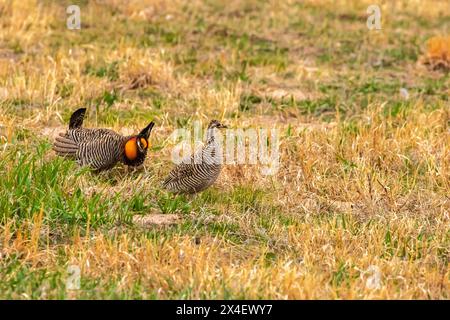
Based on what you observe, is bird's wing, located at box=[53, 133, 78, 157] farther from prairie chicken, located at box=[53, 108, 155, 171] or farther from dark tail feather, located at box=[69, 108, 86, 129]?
dark tail feather, located at box=[69, 108, 86, 129]

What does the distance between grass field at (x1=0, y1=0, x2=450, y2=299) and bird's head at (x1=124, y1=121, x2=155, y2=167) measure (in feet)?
0.58

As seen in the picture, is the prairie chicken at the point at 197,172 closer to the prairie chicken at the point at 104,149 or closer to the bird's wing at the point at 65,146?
the prairie chicken at the point at 104,149

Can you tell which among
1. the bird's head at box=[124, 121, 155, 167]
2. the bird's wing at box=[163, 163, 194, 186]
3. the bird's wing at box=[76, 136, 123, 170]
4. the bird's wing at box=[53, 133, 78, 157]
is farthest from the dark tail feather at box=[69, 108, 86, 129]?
the bird's wing at box=[163, 163, 194, 186]

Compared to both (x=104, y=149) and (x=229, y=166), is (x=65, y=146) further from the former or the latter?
(x=229, y=166)

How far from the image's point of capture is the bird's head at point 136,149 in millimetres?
7938

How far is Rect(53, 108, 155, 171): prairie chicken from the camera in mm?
7930

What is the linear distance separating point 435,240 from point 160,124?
3.29m

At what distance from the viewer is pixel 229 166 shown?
822cm

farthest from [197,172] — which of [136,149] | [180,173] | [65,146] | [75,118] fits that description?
[75,118]

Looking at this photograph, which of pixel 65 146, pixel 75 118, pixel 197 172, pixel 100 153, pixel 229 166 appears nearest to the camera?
pixel 197 172

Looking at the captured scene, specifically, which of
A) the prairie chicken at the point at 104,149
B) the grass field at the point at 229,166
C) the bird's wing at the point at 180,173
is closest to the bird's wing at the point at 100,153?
the prairie chicken at the point at 104,149

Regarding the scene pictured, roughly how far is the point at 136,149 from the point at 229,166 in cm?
76

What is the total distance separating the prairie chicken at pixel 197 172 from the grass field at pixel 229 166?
0.47 feet
